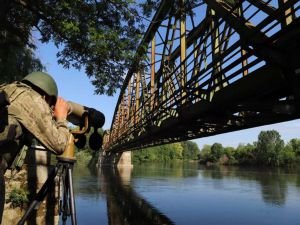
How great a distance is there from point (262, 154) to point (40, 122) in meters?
116

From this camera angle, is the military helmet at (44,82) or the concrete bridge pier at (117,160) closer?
the military helmet at (44,82)

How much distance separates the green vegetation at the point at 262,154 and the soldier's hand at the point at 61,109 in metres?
110

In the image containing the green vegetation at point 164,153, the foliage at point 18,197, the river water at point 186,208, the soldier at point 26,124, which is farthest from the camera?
the green vegetation at point 164,153

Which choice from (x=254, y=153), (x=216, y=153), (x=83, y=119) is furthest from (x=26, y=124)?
(x=216, y=153)

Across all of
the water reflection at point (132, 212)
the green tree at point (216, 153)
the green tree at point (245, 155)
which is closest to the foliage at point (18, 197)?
the water reflection at point (132, 212)

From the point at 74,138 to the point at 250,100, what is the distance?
6.93 m

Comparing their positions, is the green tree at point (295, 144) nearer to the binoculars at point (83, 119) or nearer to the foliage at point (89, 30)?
the foliage at point (89, 30)

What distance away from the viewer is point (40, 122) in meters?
2.50

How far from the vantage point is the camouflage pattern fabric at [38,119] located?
2496 mm

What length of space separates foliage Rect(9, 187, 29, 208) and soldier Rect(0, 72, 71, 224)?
320cm

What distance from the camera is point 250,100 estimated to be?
30.7 ft

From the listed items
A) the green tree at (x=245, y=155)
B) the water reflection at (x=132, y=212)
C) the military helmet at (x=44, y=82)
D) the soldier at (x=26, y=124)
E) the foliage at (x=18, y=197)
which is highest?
the green tree at (x=245, y=155)

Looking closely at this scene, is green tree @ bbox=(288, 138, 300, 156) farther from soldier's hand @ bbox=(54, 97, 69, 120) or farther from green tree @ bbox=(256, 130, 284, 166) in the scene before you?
soldier's hand @ bbox=(54, 97, 69, 120)

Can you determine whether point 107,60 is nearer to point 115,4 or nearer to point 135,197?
point 115,4
